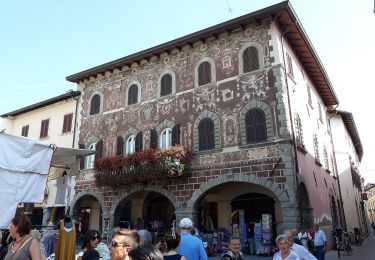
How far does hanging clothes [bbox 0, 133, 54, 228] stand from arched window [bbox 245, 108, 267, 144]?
28.7 ft

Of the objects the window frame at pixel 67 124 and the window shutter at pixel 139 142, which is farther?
the window frame at pixel 67 124

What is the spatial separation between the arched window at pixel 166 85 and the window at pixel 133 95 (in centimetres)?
163

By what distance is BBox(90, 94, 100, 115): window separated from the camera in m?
18.9

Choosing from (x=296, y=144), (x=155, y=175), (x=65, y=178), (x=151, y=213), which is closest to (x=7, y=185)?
(x=65, y=178)

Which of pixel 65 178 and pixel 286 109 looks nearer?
pixel 65 178

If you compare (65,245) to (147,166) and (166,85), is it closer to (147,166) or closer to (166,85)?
(147,166)

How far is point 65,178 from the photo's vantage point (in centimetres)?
792

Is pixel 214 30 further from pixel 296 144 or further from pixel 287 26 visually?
pixel 296 144

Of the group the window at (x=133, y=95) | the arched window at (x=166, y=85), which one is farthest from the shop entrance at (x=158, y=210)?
the arched window at (x=166, y=85)

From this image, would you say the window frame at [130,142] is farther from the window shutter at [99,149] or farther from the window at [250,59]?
the window at [250,59]

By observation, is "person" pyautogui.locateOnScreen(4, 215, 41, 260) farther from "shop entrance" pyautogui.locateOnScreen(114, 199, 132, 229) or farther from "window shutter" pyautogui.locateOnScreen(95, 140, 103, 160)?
"window shutter" pyautogui.locateOnScreen(95, 140, 103, 160)

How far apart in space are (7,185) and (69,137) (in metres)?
14.4

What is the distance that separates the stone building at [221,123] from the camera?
13.3 meters

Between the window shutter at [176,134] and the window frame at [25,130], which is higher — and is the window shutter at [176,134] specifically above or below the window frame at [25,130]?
below
